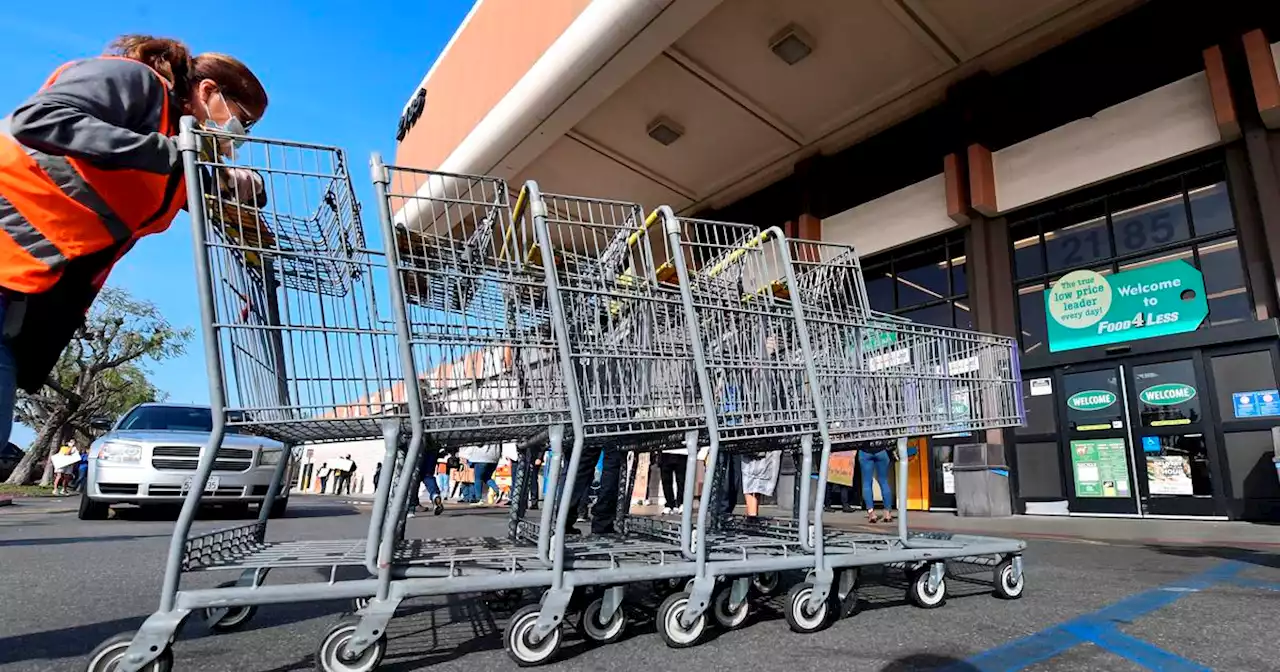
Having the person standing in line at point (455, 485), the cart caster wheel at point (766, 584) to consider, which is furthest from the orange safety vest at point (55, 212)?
the person standing in line at point (455, 485)

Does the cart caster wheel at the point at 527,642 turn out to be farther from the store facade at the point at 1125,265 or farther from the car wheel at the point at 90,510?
the car wheel at the point at 90,510

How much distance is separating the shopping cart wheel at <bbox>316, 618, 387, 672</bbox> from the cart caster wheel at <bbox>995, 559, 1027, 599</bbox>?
2.98 metres

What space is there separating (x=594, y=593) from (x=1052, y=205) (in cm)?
889

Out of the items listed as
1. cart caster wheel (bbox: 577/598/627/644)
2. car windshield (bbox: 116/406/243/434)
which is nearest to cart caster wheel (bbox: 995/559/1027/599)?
cart caster wheel (bbox: 577/598/627/644)

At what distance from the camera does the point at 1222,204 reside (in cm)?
783

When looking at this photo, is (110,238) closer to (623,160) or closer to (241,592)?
(241,592)

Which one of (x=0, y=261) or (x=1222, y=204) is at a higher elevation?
(x=1222, y=204)

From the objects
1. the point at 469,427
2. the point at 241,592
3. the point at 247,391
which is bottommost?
the point at 241,592

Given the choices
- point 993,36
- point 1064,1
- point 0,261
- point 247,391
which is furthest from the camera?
point 993,36

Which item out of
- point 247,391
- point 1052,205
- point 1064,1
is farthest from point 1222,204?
point 247,391

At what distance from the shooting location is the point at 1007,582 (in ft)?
11.6

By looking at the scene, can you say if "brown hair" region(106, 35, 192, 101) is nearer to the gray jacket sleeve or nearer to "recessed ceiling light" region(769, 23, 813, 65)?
the gray jacket sleeve

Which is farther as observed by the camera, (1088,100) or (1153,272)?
(1088,100)

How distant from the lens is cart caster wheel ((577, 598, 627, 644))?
2729 mm
